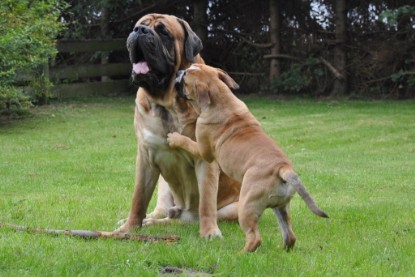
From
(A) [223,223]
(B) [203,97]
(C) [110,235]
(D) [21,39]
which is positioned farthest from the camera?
(D) [21,39]

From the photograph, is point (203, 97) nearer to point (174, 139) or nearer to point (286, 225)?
point (174, 139)

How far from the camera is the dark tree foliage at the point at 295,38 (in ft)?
64.1

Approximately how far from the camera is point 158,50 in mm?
6055

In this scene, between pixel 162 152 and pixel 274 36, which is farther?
pixel 274 36

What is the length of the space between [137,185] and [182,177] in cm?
40

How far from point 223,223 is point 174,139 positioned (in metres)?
1.06

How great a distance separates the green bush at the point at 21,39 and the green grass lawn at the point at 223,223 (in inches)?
29.8

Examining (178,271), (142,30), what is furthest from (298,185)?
(142,30)

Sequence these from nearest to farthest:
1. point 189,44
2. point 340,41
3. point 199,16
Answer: point 189,44 → point 340,41 → point 199,16

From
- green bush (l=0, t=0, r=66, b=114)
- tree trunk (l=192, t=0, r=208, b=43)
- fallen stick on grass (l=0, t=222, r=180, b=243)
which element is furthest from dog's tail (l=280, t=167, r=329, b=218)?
tree trunk (l=192, t=0, r=208, b=43)

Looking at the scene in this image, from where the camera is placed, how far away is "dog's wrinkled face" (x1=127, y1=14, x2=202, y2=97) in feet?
19.8

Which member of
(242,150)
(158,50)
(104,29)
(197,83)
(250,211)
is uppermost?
(104,29)

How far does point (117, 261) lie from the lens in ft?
15.3

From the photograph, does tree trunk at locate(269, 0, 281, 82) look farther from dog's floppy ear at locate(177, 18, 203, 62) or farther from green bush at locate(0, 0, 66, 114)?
dog's floppy ear at locate(177, 18, 203, 62)
